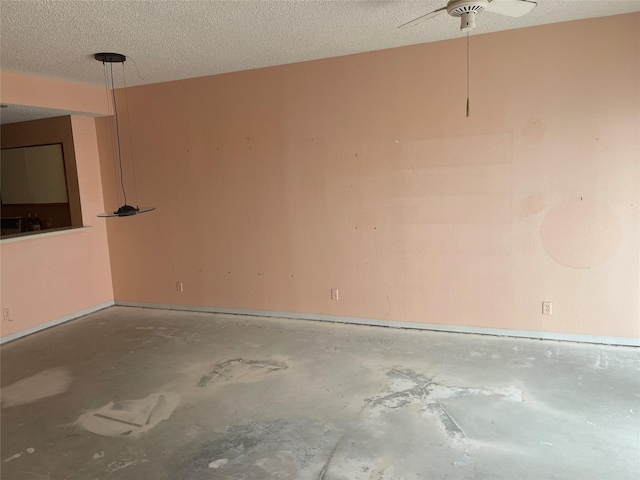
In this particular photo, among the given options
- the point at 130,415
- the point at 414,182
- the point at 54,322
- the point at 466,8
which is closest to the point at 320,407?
the point at 130,415

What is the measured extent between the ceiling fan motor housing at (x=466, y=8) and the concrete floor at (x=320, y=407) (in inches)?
90.1

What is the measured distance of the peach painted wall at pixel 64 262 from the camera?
14.5ft

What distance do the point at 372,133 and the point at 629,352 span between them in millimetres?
2765

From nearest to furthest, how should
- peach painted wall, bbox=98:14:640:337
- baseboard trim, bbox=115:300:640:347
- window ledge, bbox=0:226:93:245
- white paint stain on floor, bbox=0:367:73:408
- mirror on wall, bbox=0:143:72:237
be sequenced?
white paint stain on floor, bbox=0:367:73:408 < peach painted wall, bbox=98:14:640:337 < baseboard trim, bbox=115:300:640:347 < window ledge, bbox=0:226:93:245 < mirror on wall, bbox=0:143:72:237

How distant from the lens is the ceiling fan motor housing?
233 centimetres

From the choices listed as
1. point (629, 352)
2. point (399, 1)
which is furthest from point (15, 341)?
point (629, 352)

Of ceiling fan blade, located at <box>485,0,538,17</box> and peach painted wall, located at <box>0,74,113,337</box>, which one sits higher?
ceiling fan blade, located at <box>485,0,538,17</box>

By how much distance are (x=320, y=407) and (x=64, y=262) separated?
3569 millimetres

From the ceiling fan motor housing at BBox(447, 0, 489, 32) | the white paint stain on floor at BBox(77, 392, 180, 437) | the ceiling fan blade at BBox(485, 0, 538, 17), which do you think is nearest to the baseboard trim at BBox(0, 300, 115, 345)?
the white paint stain on floor at BBox(77, 392, 180, 437)

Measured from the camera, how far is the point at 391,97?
13.2ft

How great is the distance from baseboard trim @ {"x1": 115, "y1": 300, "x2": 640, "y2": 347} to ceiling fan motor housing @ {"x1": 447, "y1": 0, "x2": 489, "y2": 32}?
8.52 feet

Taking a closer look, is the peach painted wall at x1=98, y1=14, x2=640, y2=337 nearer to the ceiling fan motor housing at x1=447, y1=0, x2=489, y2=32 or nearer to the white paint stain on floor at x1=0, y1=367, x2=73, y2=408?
the ceiling fan motor housing at x1=447, y1=0, x2=489, y2=32

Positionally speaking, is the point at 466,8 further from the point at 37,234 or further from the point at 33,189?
the point at 33,189

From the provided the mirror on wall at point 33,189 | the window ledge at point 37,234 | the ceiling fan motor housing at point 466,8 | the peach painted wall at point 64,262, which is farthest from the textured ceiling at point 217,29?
the window ledge at point 37,234
